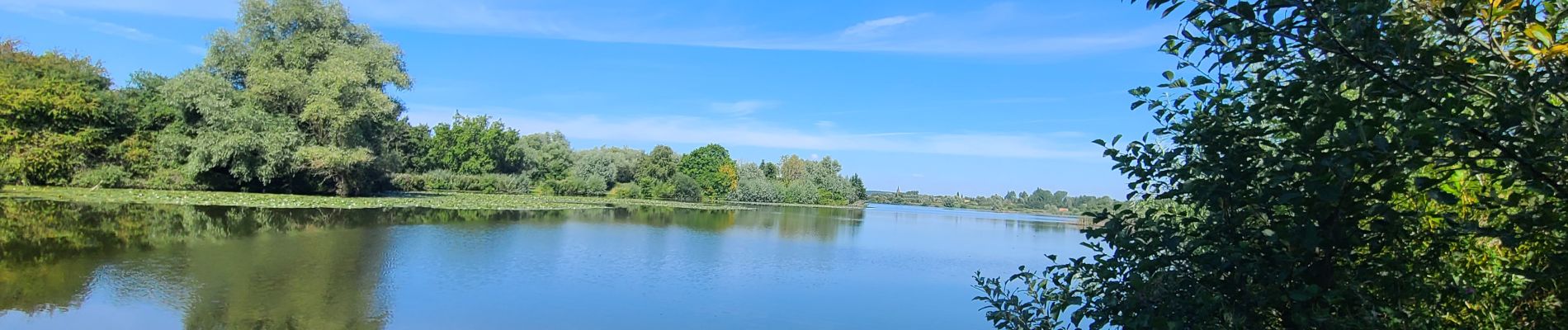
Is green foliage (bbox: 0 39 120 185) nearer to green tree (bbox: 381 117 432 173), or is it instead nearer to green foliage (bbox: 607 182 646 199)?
green tree (bbox: 381 117 432 173)

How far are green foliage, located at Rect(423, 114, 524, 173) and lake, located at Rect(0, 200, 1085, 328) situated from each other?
32261 mm

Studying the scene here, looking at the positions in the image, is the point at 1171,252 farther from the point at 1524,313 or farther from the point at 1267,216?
the point at 1524,313

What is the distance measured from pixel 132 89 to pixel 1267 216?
35683 mm

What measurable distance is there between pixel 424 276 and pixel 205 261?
2.86 metres

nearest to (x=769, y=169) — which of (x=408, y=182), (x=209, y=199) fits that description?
(x=408, y=182)

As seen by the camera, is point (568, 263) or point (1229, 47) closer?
point (1229, 47)

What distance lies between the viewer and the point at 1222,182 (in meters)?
2.19

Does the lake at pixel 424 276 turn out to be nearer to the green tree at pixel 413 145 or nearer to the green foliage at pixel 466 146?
the green tree at pixel 413 145

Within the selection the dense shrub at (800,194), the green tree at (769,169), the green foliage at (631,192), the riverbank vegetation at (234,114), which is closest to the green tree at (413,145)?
the riverbank vegetation at (234,114)

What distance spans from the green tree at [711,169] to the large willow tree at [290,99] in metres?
38.3

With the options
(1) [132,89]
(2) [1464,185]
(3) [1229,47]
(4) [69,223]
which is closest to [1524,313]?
(2) [1464,185]

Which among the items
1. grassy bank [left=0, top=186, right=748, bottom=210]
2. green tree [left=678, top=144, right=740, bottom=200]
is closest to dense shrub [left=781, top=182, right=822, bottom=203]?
green tree [left=678, top=144, right=740, bottom=200]

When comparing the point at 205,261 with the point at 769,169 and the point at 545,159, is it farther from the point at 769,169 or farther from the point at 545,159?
the point at 769,169

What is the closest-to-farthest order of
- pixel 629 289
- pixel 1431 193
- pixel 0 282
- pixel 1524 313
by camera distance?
1. pixel 1431 193
2. pixel 1524 313
3. pixel 0 282
4. pixel 629 289
